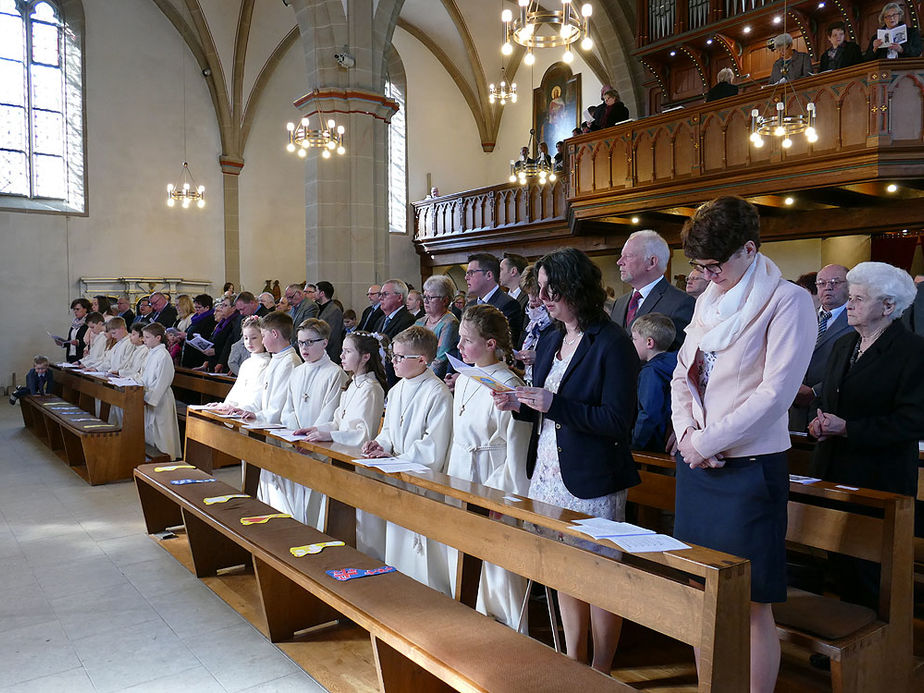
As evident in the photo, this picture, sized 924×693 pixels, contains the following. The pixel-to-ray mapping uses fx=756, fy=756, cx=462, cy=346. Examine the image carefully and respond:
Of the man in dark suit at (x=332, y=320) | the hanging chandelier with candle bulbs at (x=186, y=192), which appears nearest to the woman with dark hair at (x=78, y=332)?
the hanging chandelier with candle bulbs at (x=186, y=192)

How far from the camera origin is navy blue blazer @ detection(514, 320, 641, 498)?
270 centimetres

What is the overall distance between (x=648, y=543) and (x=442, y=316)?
3424 millimetres

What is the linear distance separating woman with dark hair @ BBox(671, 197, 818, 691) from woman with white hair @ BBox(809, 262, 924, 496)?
97 cm

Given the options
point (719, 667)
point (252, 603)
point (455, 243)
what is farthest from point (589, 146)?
point (719, 667)

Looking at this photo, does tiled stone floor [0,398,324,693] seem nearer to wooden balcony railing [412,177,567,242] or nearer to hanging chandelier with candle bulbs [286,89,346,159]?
hanging chandelier with candle bulbs [286,89,346,159]

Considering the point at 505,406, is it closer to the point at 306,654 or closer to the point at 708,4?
the point at 306,654

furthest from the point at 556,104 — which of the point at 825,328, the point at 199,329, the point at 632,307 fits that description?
the point at 632,307

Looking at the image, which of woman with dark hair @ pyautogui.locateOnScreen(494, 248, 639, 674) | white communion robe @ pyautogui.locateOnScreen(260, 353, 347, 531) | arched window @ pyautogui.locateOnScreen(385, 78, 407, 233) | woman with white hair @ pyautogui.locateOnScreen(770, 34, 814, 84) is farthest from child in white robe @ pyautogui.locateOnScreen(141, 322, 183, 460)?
arched window @ pyautogui.locateOnScreen(385, 78, 407, 233)

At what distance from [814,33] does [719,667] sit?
12.4 m

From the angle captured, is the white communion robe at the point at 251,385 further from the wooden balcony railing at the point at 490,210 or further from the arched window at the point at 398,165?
the arched window at the point at 398,165

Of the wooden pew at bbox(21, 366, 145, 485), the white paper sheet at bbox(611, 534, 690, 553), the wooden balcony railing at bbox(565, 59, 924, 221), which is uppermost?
the wooden balcony railing at bbox(565, 59, 924, 221)

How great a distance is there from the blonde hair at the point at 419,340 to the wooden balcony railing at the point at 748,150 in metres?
6.28

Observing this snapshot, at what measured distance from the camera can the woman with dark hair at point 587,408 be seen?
273 cm

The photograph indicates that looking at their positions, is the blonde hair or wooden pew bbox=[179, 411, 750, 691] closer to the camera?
wooden pew bbox=[179, 411, 750, 691]
